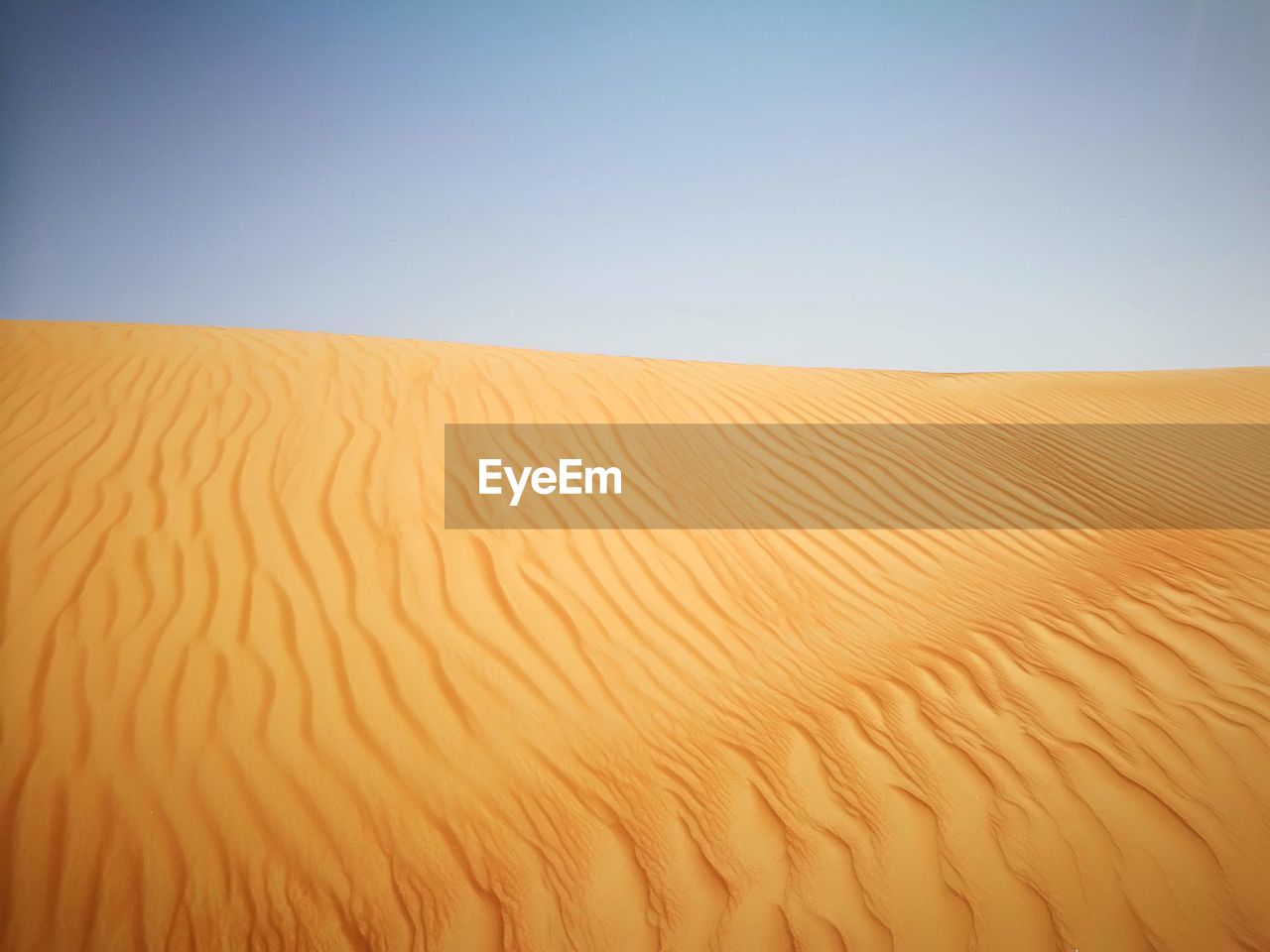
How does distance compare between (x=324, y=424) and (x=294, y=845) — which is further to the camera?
(x=324, y=424)

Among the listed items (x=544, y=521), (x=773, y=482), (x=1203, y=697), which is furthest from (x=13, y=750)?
(x=1203, y=697)

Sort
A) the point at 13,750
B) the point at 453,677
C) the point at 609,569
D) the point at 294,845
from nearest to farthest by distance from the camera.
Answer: the point at 294,845
the point at 13,750
the point at 453,677
the point at 609,569

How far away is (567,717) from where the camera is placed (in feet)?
10.2

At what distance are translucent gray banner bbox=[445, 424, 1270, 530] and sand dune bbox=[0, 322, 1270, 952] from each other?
262 millimetres

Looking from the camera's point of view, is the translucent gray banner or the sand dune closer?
the sand dune

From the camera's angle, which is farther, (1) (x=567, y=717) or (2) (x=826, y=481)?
(2) (x=826, y=481)

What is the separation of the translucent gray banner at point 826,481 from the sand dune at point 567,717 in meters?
0.26

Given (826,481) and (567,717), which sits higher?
(826,481)

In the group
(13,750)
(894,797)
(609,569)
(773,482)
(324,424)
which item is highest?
(324,424)

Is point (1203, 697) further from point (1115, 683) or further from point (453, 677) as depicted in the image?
point (453, 677)

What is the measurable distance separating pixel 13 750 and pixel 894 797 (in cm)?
342

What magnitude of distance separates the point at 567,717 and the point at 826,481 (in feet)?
11.0

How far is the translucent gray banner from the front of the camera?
4844 mm

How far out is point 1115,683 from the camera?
11.0ft
